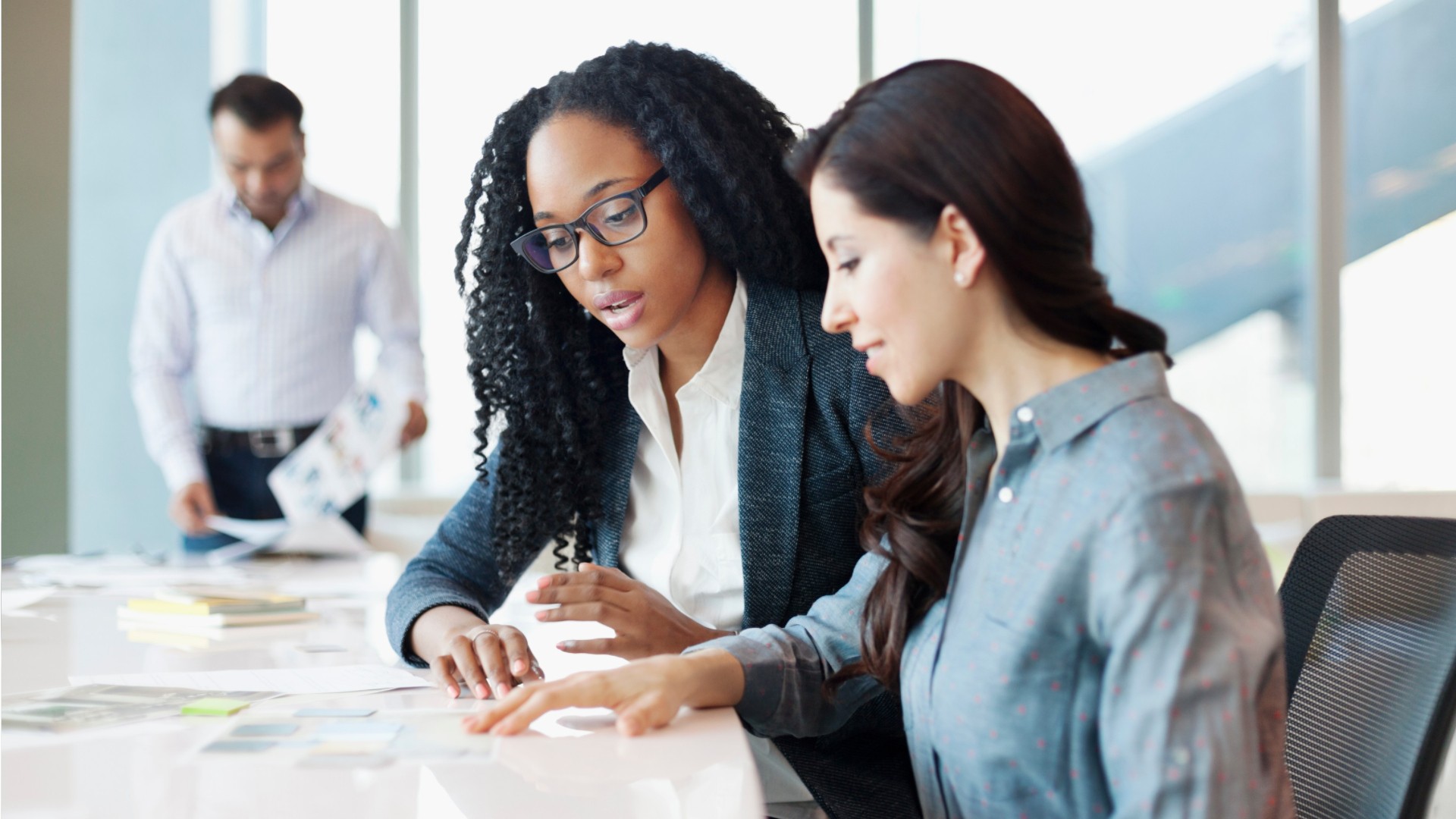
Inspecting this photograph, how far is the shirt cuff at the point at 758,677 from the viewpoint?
3.92ft

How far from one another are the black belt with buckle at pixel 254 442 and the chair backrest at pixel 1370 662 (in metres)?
2.60

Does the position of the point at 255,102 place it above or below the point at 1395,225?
above

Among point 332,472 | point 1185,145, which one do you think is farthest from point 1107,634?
point 1185,145

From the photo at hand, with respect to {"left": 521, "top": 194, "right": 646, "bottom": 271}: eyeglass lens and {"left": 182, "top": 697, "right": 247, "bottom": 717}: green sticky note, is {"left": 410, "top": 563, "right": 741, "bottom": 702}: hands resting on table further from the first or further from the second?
{"left": 521, "top": 194, "right": 646, "bottom": 271}: eyeglass lens

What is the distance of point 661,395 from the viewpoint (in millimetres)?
1643

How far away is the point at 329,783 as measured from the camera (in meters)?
0.91

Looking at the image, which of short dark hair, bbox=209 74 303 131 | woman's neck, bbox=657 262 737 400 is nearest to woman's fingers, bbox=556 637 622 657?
woman's neck, bbox=657 262 737 400

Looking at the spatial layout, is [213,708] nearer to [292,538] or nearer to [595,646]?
[595,646]

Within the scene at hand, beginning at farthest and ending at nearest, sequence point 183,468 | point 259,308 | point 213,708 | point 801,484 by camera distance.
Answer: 1. point 259,308
2. point 183,468
3. point 801,484
4. point 213,708

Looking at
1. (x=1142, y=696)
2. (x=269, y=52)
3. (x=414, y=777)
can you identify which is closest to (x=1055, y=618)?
(x=1142, y=696)

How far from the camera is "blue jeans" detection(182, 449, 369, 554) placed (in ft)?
10.2

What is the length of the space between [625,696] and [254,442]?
7.74ft

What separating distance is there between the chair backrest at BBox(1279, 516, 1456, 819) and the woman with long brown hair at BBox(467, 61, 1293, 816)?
112mm

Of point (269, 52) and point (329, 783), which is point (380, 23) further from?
point (329, 783)
